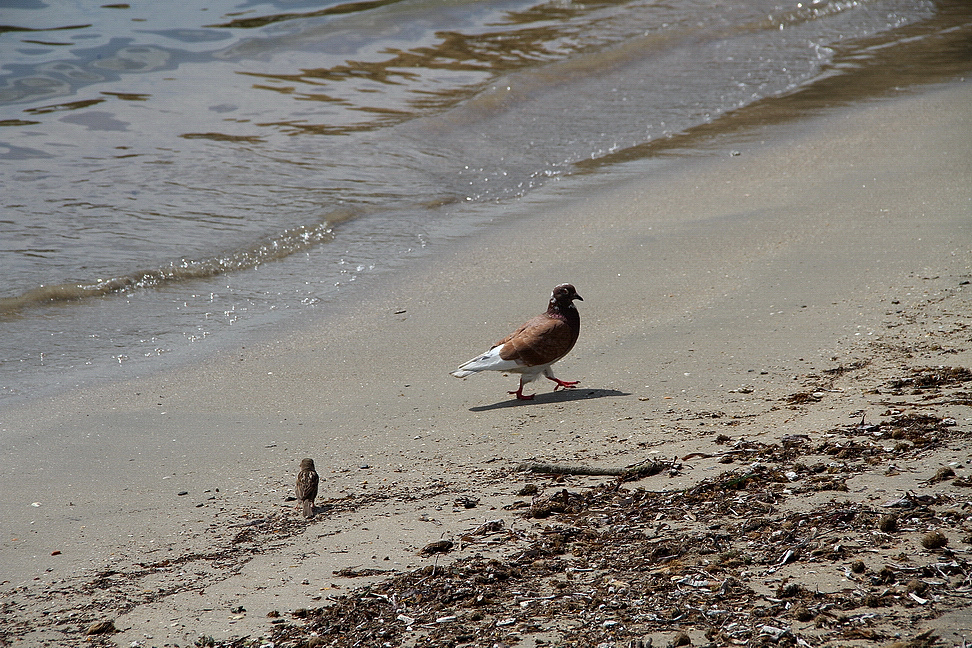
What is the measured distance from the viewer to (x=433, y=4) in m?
23.3

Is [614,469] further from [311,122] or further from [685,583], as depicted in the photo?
[311,122]

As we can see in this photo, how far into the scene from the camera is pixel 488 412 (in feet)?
17.8

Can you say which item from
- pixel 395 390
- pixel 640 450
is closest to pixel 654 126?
pixel 395 390

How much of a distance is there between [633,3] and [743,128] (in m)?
12.1

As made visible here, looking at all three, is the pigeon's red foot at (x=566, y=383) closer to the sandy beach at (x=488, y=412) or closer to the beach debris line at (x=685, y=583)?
the sandy beach at (x=488, y=412)

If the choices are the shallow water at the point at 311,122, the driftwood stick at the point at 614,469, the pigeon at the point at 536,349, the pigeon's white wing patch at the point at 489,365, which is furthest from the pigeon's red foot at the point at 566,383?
the shallow water at the point at 311,122

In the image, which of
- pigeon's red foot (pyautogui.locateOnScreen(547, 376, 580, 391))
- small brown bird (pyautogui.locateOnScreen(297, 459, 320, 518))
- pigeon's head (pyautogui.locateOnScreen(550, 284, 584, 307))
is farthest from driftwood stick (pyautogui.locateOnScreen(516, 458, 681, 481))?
pigeon's head (pyautogui.locateOnScreen(550, 284, 584, 307))

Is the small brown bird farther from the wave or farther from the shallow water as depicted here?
the wave

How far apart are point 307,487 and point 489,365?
5.42ft

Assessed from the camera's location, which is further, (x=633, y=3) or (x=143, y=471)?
(x=633, y=3)

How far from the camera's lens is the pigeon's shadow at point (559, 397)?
541cm

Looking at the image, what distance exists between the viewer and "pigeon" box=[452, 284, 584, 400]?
18.3 feet

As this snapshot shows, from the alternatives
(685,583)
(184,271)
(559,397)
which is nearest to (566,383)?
(559,397)

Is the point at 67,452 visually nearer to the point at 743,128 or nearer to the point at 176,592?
the point at 176,592
